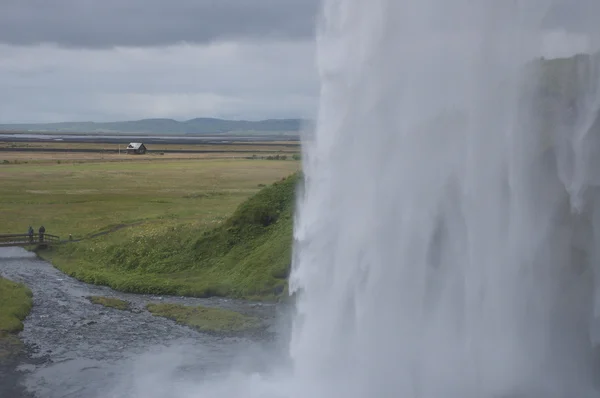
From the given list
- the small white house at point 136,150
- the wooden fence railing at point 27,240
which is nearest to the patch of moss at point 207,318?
the wooden fence railing at point 27,240

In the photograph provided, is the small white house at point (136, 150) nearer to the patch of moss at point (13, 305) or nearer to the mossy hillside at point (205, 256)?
the mossy hillside at point (205, 256)

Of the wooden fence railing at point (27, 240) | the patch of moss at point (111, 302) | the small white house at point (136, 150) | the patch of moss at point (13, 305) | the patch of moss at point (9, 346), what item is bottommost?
the patch of moss at point (111, 302)

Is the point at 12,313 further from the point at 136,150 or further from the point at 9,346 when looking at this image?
the point at 136,150

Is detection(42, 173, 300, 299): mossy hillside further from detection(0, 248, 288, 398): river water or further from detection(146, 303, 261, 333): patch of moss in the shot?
detection(146, 303, 261, 333): patch of moss

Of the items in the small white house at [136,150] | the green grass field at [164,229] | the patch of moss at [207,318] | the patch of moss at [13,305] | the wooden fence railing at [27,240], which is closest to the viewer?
the patch of moss at [13,305]

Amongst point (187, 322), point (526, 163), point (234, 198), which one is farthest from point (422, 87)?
point (234, 198)

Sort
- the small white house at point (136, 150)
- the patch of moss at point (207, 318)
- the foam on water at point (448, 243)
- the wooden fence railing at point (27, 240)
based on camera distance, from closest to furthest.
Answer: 1. the foam on water at point (448, 243)
2. the patch of moss at point (207, 318)
3. the wooden fence railing at point (27, 240)
4. the small white house at point (136, 150)

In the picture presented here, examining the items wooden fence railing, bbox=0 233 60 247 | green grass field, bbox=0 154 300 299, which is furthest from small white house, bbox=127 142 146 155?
wooden fence railing, bbox=0 233 60 247
